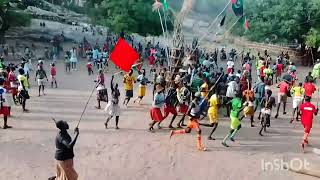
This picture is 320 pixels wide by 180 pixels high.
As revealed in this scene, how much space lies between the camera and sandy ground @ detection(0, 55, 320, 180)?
34.4ft

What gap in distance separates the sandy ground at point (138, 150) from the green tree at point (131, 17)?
14.3 metres

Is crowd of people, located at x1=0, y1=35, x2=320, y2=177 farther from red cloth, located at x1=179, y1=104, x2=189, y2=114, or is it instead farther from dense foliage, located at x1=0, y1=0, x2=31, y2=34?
dense foliage, located at x1=0, y1=0, x2=31, y2=34

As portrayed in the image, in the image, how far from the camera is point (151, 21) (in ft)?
101

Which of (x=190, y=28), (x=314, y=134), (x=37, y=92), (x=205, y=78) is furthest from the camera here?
(x=190, y=28)

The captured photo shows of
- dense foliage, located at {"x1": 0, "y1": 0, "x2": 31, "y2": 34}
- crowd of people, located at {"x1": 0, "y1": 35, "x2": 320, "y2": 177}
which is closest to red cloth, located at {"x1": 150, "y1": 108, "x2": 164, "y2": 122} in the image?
crowd of people, located at {"x1": 0, "y1": 35, "x2": 320, "y2": 177}

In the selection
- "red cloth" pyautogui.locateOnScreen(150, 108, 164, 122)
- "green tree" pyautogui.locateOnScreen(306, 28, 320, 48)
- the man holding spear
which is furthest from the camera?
"green tree" pyautogui.locateOnScreen(306, 28, 320, 48)

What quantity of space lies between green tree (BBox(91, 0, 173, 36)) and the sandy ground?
14.3 metres

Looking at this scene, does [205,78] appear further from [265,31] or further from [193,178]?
[265,31]

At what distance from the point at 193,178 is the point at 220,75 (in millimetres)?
6052

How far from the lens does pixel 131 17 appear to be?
3030 centimetres

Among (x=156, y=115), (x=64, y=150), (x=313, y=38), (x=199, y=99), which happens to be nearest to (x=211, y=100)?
(x=199, y=99)

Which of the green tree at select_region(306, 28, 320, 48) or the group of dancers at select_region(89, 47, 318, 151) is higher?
the green tree at select_region(306, 28, 320, 48)

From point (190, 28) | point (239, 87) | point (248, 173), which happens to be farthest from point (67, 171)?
point (190, 28)

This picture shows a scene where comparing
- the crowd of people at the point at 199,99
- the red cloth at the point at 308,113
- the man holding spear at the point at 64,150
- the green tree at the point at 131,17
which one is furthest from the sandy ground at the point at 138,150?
the green tree at the point at 131,17
